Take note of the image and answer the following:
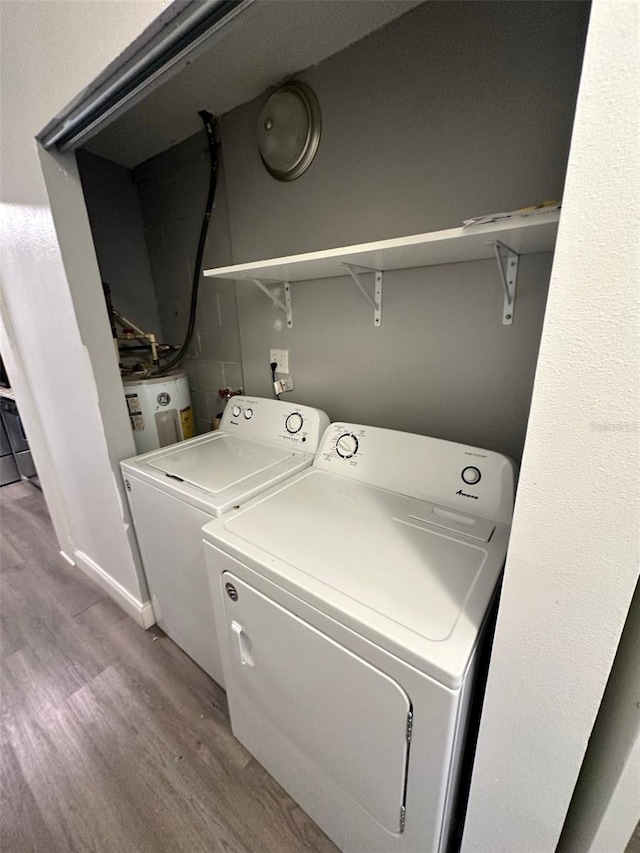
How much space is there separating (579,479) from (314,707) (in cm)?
80

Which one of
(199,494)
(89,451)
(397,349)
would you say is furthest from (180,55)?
(89,451)

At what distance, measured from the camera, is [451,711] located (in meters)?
0.61

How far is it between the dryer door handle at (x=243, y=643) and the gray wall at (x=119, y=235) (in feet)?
6.43

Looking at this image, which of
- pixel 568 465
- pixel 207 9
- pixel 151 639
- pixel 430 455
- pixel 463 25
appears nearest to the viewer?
pixel 568 465

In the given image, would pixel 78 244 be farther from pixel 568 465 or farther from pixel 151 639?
pixel 151 639

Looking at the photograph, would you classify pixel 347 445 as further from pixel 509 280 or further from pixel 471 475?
pixel 509 280

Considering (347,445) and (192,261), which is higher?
(192,261)

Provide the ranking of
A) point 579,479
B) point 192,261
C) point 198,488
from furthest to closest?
point 192,261, point 198,488, point 579,479

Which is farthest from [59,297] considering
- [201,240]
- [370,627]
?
[370,627]

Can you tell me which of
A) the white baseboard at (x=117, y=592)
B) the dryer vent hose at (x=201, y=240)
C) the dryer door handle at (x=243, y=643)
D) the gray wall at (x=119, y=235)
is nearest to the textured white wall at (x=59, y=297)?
the white baseboard at (x=117, y=592)

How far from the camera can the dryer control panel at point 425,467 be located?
1.01 m

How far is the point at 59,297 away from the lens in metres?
1.33

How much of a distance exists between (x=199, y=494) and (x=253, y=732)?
792mm

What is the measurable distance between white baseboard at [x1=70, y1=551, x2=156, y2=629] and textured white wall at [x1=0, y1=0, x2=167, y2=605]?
24 mm
